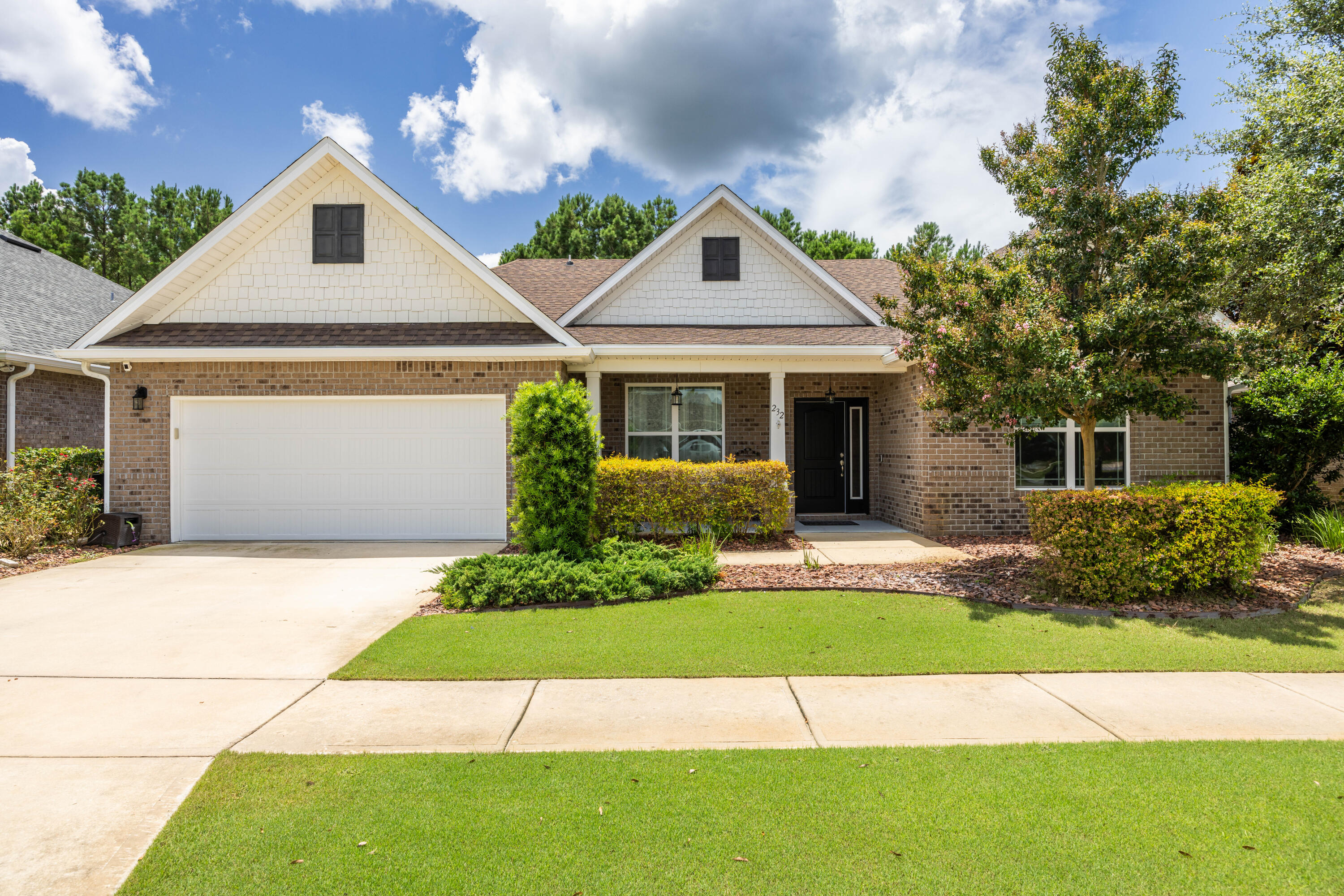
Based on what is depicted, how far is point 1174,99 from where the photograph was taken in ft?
22.8

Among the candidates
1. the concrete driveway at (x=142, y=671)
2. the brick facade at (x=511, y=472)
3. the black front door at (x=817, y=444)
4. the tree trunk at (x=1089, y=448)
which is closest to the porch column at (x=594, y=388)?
the brick facade at (x=511, y=472)

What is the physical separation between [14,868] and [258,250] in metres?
10.4

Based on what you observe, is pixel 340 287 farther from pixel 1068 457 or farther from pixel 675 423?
pixel 1068 457

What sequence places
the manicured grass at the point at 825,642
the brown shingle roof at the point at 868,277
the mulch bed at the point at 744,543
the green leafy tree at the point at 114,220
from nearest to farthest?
the manicured grass at the point at 825,642, the mulch bed at the point at 744,543, the brown shingle roof at the point at 868,277, the green leafy tree at the point at 114,220

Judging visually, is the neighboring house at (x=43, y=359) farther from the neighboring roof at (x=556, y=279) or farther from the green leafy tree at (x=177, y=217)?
the green leafy tree at (x=177, y=217)

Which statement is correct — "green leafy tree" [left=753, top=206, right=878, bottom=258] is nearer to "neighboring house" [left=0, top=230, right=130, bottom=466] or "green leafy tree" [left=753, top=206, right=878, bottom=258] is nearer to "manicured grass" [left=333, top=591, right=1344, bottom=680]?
"neighboring house" [left=0, top=230, right=130, bottom=466]

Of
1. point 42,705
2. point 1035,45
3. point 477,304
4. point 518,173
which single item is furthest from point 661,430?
point 518,173

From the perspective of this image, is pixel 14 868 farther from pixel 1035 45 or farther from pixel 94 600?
pixel 1035 45

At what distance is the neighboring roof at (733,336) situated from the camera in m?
11.3

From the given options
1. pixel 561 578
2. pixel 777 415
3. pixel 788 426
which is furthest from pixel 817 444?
pixel 561 578

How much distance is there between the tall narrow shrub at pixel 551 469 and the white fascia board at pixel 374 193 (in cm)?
239

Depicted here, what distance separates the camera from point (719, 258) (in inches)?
508

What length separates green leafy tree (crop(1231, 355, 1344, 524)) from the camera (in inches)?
386

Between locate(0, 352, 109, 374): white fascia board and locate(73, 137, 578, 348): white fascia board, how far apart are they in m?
1.62
